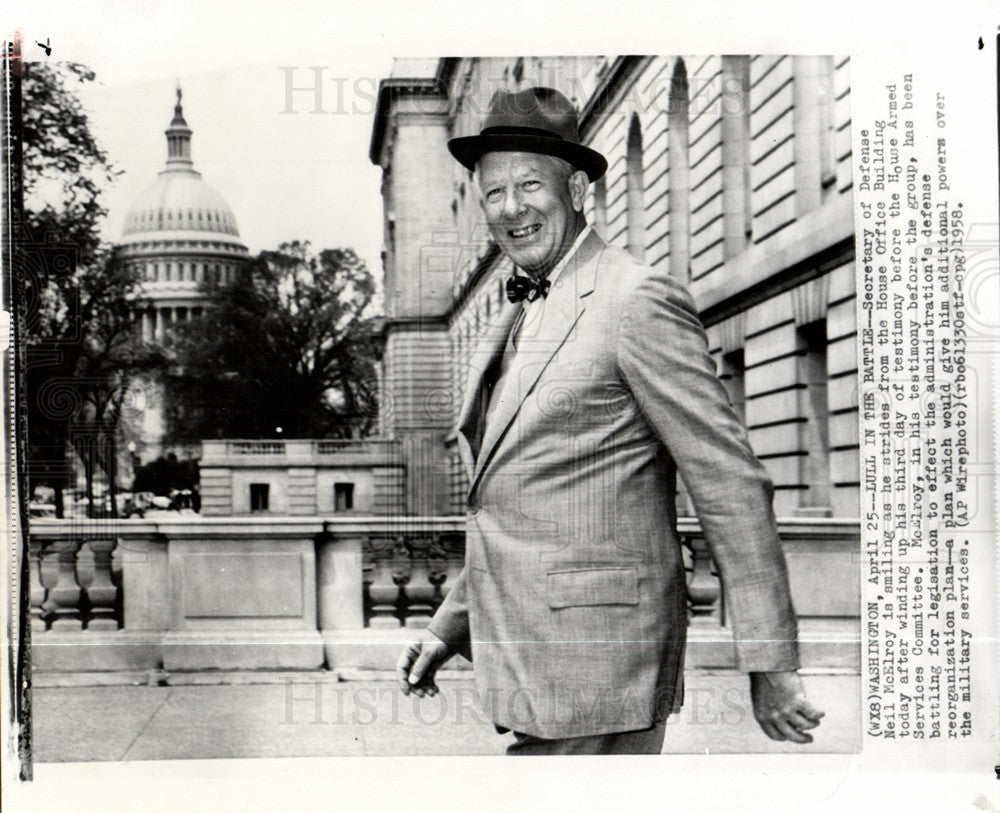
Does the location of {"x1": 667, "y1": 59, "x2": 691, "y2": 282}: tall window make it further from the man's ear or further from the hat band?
the hat band

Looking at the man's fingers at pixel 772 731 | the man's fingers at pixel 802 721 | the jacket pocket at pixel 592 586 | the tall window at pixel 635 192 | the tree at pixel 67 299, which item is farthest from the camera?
the tree at pixel 67 299

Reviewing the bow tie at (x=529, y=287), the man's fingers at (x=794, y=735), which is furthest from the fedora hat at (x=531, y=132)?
the man's fingers at (x=794, y=735)

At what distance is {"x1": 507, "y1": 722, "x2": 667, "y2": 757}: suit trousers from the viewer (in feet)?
16.1

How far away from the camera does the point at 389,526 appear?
5.21 m

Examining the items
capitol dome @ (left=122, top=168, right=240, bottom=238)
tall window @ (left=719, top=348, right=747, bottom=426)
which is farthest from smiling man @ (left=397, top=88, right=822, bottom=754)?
capitol dome @ (left=122, top=168, right=240, bottom=238)

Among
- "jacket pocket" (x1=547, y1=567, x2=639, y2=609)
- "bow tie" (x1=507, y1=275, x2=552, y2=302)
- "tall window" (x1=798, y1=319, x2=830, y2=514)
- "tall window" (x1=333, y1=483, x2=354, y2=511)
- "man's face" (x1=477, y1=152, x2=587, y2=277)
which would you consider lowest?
"jacket pocket" (x1=547, y1=567, x2=639, y2=609)

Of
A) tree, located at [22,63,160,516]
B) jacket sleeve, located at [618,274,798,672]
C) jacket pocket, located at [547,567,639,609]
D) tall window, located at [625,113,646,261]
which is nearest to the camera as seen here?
jacket sleeve, located at [618,274,798,672]

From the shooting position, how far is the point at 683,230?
207 inches

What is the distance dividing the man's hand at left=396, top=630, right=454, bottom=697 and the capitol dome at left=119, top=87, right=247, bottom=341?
182cm

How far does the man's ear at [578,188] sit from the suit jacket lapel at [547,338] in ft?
0.52

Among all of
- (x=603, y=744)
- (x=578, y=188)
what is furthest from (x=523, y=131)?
(x=603, y=744)

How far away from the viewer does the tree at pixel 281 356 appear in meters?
5.18

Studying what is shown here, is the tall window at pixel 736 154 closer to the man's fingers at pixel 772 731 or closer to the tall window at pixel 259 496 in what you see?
the man's fingers at pixel 772 731

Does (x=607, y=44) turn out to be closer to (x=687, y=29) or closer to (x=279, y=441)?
(x=687, y=29)
